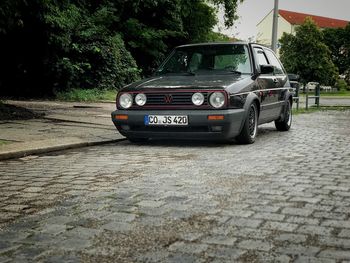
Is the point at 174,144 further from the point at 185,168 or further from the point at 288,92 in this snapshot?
the point at 288,92

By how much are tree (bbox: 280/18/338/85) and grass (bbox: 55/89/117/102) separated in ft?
147

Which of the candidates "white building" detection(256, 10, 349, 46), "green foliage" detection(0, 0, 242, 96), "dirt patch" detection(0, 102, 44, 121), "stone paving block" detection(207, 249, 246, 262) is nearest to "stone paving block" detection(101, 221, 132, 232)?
"stone paving block" detection(207, 249, 246, 262)

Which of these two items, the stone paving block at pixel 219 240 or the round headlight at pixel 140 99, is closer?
the stone paving block at pixel 219 240

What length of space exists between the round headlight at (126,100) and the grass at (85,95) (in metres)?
10.8

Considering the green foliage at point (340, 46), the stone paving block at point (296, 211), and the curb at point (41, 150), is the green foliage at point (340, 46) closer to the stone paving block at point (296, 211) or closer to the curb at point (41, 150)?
the curb at point (41, 150)

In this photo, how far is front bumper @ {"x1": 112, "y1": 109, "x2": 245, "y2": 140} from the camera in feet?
23.6

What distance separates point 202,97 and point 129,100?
47.1 inches

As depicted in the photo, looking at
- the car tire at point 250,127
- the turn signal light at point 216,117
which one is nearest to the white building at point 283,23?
the car tire at point 250,127

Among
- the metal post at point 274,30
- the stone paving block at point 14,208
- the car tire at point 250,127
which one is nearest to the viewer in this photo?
the stone paving block at point 14,208

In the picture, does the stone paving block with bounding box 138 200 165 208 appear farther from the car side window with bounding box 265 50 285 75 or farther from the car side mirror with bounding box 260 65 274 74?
the car side window with bounding box 265 50 285 75

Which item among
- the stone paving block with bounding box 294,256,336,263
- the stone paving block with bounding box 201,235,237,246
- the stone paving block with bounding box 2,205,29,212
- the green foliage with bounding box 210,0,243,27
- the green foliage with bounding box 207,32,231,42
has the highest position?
the green foliage with bounding box 210,0,243,27

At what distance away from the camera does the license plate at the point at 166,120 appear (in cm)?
728

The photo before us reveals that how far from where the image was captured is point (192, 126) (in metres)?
7.30

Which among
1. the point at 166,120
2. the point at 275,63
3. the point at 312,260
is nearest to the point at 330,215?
the point at 312,260
